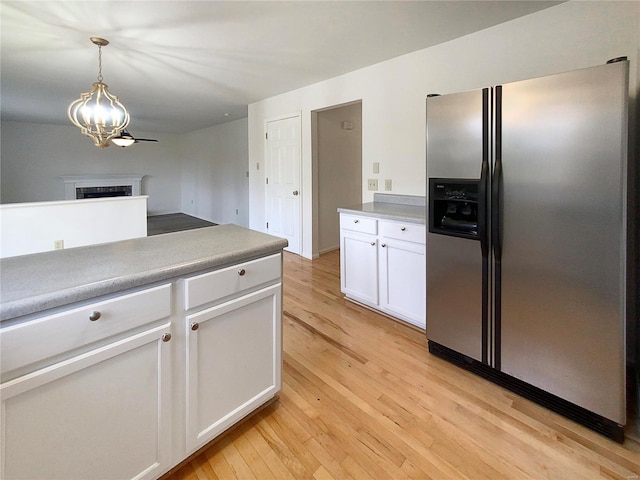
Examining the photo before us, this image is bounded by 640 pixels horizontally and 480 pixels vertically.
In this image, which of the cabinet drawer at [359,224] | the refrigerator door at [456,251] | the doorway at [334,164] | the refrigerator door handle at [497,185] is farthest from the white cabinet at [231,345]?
the doorway at [334,164]

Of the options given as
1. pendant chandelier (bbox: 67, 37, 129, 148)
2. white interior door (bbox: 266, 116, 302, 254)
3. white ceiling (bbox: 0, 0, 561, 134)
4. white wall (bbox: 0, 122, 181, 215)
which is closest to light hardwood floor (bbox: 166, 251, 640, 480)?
white ceiling (bbox: 0, 0, 561, 134)

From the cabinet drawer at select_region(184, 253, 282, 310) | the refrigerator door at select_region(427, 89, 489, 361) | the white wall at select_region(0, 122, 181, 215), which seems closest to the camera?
the cabinet drawer at select_region(184, 253, 282, 310)

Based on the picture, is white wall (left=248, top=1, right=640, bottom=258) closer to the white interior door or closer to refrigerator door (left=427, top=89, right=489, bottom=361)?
the white interior door

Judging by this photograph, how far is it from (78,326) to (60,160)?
9118 mm

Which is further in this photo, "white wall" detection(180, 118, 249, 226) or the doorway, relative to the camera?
"white wall" detection(180, 118, 249, 226)

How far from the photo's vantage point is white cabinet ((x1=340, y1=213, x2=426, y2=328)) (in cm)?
244

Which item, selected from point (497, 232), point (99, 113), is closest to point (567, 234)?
point (497, 232)

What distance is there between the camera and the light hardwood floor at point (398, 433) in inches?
52.4

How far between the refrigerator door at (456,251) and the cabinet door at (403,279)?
0.31 m

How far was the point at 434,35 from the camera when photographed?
2684mm

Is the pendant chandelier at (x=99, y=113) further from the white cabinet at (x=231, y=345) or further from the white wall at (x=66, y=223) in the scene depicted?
the white cabinet at (x=231, y=345)

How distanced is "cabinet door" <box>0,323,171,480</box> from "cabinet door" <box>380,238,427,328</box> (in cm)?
181

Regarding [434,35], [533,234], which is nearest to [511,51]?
[434,35]

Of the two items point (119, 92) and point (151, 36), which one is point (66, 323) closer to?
point (151, 36)
